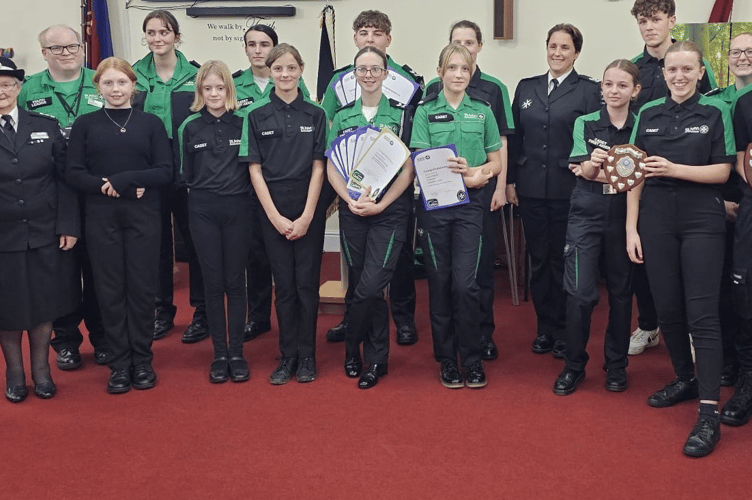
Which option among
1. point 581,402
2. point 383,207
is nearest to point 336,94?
point 383,207

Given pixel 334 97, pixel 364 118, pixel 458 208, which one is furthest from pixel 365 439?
pixel 334 97

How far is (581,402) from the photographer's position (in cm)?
361

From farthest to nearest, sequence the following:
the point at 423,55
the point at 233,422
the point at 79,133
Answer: the point at 423,55
the point at 79,133
the point at 233,422

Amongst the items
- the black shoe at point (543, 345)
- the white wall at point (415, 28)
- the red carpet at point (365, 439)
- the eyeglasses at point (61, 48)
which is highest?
the white wall at point (415, 28)

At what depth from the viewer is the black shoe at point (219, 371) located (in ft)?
12.9

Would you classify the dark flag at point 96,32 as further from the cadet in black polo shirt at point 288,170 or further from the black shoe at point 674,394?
the black shoe at point 674,394

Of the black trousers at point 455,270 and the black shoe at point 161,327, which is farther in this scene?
the black shoe at point 161,327

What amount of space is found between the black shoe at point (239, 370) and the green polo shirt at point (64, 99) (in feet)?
4.70

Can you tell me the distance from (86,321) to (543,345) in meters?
2.39

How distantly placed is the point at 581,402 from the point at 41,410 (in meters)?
2.37

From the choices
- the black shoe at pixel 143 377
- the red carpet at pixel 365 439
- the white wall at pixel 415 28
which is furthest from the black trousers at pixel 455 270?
the white wall at pixel 415 28

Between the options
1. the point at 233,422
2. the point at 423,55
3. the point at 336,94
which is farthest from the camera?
the point at 423,55

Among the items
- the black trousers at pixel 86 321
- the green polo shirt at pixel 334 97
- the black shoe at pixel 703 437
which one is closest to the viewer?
the black shoe at pixel 703 437

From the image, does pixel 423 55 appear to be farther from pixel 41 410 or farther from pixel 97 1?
pixel 41 410
